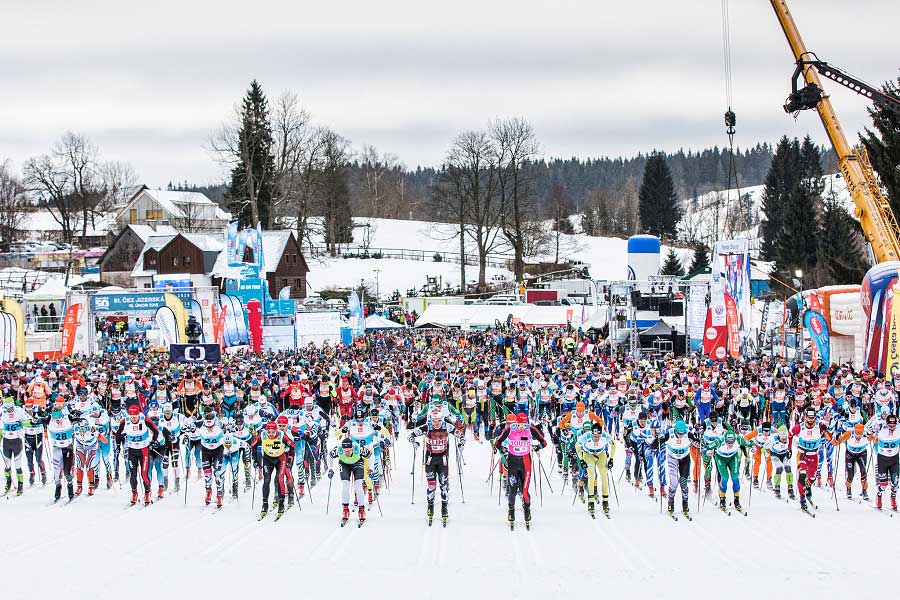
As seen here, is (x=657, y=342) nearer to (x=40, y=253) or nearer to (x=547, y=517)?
(x=547, y=517)

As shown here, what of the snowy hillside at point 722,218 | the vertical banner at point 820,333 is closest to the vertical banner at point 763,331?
the vertical banner at point 820,333

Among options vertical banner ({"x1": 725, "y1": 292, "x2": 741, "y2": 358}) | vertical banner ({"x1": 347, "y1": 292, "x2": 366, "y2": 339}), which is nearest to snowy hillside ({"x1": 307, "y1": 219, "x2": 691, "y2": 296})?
vertical banner ({"x1": 347, "y1": 292, "x2": 366, "y2": 339})

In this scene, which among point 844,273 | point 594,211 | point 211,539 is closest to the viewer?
point 211,539

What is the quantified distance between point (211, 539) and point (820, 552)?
8.32 metres

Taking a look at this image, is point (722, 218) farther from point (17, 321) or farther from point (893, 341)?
point (17, 321)

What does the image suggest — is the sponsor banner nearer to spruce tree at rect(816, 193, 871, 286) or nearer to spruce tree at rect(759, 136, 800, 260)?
spruce tree at rect(816, 193, 871, 286)

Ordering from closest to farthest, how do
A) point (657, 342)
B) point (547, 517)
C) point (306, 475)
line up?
point (547, 517), point (306, 475), point (657, 342)

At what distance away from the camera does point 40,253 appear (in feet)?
269

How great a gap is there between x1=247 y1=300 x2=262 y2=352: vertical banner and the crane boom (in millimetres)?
24739

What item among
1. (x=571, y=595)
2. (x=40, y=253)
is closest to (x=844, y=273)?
(x=571, y=595)

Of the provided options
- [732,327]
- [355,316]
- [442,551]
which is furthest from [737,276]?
[442,551]

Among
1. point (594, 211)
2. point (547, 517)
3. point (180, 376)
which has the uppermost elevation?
point (594, 211)

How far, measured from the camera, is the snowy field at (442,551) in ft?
32.9

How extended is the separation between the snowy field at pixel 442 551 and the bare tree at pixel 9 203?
274ft
